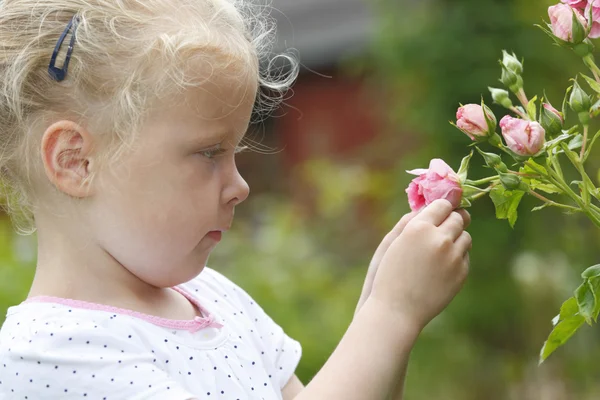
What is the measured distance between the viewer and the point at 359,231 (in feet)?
18.6

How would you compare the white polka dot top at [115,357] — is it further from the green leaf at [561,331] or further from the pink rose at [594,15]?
the pink rose at [594,15]

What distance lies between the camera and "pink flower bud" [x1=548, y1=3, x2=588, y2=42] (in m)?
1.34

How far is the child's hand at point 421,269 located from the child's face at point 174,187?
263mm

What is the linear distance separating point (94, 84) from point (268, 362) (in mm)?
605

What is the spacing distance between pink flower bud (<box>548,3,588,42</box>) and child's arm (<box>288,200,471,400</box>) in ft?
0.99

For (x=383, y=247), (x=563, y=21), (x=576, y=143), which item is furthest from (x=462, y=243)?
(x=563, y=21)

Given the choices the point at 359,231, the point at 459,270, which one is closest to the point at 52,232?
the point at 459,270

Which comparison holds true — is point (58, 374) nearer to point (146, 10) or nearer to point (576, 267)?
point (146, 10)

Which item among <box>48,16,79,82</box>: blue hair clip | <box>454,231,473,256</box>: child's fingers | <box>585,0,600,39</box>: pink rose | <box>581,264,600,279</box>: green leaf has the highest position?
<box>48,16,79,82</box>: blue hair clip

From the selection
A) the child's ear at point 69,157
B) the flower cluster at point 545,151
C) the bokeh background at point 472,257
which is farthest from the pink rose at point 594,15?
the bokeh background at point 472,257

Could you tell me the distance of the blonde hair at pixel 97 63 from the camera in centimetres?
154

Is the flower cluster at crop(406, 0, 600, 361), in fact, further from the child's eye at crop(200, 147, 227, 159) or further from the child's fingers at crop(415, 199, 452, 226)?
the child's eye at crop(200, 147, 227, 159)

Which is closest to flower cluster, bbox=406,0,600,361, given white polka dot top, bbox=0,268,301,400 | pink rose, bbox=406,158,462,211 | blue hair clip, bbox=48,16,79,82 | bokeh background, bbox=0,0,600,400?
pink rose, bbox=406,158,462,211

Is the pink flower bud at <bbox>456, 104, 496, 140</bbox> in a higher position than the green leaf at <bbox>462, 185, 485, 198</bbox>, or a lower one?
higher
